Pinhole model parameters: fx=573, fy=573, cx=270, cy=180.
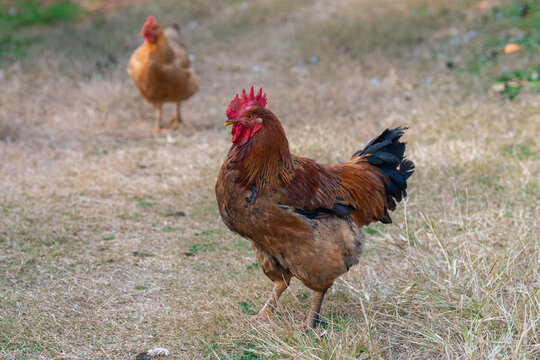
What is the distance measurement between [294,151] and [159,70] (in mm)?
2355

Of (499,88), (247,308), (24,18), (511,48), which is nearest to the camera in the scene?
(247,308)

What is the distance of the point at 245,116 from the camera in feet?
11.0

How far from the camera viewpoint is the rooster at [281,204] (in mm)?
3338

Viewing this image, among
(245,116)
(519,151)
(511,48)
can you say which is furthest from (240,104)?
(511,48)

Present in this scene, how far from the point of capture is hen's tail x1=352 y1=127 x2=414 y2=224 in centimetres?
394

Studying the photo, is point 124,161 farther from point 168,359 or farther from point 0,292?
point 168,359

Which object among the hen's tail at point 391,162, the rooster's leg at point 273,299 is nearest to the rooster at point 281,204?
the rooster's leg at point 273,299

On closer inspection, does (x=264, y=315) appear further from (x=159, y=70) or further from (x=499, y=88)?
(x=499, y=88)

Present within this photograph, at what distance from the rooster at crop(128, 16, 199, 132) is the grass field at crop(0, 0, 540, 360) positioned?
562mm

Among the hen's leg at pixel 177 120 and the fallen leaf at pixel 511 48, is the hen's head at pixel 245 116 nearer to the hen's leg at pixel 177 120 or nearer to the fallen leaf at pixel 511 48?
the hen's leg at pixel 177 120

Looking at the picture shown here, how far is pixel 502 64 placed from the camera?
8.77 m

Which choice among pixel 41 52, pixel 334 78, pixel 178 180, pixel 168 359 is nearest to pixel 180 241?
pixel 178 180

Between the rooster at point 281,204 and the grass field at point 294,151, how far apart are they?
34 cm

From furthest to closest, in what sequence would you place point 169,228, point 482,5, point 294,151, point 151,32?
point 482,5
point 151,32
point 294,151
point 169,228
